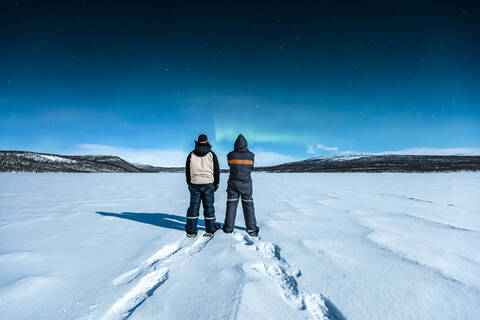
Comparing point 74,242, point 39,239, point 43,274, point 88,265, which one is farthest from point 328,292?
point 39,239

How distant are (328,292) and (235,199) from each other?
2470 millimetres

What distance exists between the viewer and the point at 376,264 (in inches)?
110

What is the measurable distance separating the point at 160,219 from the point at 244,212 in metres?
2.43

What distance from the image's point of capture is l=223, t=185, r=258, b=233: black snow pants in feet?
13.8

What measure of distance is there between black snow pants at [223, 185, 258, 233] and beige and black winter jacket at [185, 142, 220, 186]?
0.52 meters

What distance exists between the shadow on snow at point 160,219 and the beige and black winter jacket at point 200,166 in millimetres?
1151

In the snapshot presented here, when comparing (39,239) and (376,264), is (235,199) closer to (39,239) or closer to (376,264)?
(376,264)

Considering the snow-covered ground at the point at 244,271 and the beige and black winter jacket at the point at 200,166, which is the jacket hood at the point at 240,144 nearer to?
the beige and black winter jacket at the point at 200,166

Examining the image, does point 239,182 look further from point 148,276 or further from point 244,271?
point 148,276

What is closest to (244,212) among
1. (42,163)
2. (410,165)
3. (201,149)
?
(201,149)

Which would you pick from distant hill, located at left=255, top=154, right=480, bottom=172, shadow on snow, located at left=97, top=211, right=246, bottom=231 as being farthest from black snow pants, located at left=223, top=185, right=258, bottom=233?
distant hill, located at left=255, top=154, right=480, bottom=172

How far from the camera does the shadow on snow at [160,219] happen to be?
16.2 ft

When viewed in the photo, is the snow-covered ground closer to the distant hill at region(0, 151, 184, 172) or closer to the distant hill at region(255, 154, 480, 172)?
the distant hill at region(255, 154, 480, 172)

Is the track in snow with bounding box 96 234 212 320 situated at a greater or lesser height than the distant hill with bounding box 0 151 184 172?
lesser
